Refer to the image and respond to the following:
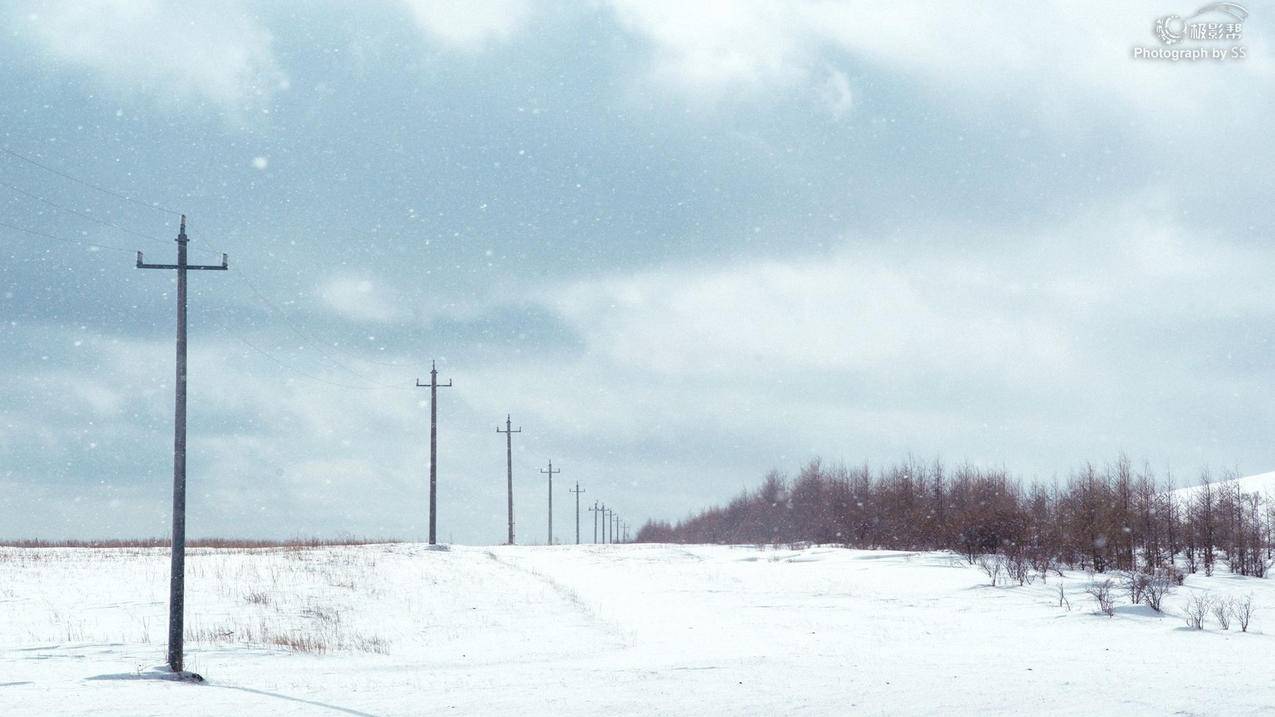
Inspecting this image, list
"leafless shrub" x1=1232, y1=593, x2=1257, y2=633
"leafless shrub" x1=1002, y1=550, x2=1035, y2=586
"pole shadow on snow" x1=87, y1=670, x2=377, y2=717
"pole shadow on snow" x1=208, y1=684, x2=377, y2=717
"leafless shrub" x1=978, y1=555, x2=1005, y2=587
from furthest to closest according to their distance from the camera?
"leafless shrub" x1=978, y1=555, x2=1005, y2=587, "leafless shrub" x1=1002, y1=550, x2=1035, y2=586, "leafless shrub" x1=1232, y1=593, x2=1257, y2=633, "pole shadow on snow" x1=87, y1=670, x2=377, y2=717, "pole shadow on snow" x1=208, y1=684, x2=377, y2=717

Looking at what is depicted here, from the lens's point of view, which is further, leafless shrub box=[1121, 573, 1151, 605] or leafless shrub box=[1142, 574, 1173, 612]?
leafless shrub box=[1121, 573, 1151, 605]

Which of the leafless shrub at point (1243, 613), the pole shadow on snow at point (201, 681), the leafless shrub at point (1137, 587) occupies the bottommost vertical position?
the leafless shrub at point (1243, 613)

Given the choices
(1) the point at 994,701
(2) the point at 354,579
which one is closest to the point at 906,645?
(1) the point at 994,701

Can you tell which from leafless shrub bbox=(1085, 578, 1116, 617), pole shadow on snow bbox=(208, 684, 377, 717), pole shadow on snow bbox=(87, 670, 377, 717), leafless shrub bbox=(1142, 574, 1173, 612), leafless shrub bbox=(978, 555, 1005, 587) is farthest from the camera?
leafless shrub bbox=(978, 555, 1005, 587)

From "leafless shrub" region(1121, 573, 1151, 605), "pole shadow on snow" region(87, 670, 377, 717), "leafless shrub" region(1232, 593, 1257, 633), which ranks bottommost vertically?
"leafless shrub" region(1232, 593, 1257, 633)

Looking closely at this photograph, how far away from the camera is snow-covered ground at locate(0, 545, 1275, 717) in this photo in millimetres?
11625

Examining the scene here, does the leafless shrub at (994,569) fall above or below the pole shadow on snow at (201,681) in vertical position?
below

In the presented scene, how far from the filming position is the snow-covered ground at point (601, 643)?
458 inches

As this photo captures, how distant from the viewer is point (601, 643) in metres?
18.0

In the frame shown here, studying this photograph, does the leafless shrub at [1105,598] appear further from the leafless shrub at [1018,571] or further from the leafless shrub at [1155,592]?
the leafless shrub at [1018,571]

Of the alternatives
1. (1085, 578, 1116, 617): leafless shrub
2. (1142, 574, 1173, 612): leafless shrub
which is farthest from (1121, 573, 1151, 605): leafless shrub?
(1085, 578, 1116, 617): leafless shrub

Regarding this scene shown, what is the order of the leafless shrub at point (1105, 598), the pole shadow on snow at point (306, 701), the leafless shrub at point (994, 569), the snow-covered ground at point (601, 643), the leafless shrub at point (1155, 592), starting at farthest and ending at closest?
the leafless shrub at point (994, 569) → the leafless shrub at point (1155, 592) → the leafless shrub at point (1105, 598) → the snow-covered ground at point (601, 643) → the pole shadow on snow at point (306, 701)

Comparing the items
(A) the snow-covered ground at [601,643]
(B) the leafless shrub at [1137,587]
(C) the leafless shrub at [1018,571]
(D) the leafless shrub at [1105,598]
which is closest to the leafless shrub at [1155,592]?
(B) the leafless shrub at [1137,587]

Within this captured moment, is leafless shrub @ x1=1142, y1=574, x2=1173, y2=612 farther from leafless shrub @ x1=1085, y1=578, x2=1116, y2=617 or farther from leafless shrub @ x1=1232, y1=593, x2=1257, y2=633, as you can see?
leafless shrub @ x1=1232, y1=593, x2=1257, y2=633
